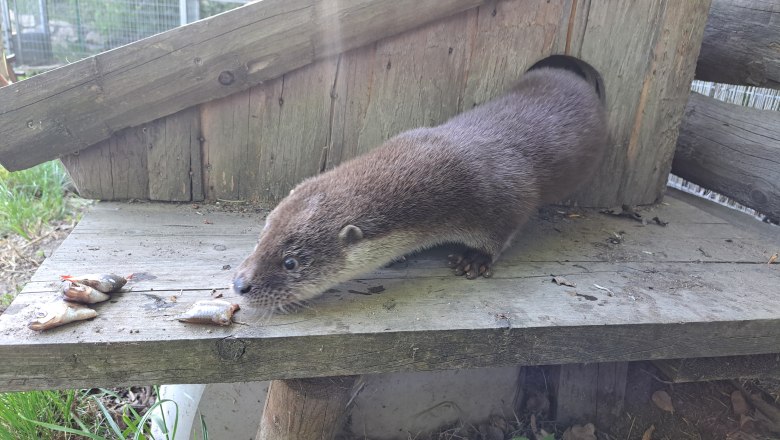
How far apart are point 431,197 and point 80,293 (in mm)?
1357

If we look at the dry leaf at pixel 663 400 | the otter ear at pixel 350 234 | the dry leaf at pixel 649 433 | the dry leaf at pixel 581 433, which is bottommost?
the dry leaf at pixel 581 433

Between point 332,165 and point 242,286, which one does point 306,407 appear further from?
point 332,165

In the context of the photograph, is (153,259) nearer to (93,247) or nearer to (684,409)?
(93,247)

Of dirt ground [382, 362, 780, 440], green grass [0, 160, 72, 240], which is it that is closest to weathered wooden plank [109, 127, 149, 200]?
green grass [0, 160, 72, 240]

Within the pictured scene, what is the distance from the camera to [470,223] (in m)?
2.37

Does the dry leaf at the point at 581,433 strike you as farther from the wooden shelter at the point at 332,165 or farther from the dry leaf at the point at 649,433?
the dry leaf at the point at 649,433

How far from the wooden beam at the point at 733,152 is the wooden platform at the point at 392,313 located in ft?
2.26

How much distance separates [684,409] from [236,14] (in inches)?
129

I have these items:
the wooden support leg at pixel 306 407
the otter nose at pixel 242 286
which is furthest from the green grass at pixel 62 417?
the otter nose at pixel 242 286

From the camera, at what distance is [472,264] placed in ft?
7.81

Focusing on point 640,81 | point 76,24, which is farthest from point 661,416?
point 76,24

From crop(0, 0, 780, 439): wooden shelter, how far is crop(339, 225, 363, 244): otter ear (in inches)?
9.1

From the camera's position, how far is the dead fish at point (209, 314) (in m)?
1.81

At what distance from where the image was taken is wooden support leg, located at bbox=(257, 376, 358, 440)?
6.84 feet
